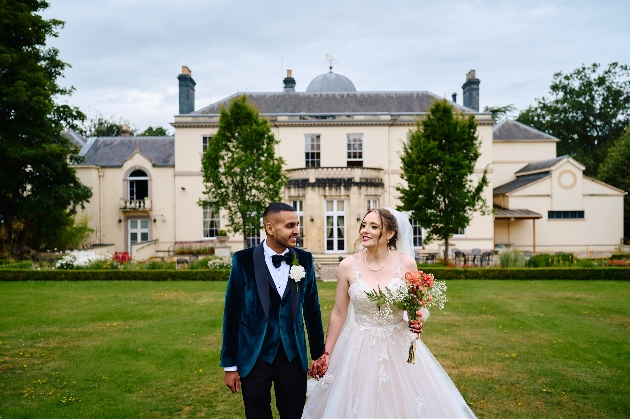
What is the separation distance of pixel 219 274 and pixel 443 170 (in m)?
10.4

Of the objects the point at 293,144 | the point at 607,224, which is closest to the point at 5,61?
the point at 293,144

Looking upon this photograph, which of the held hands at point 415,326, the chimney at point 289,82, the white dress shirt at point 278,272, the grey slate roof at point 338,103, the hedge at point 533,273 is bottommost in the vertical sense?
the hedge at point 533,273

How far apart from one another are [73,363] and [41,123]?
59.4 ft

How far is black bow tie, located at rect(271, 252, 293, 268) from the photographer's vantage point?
3873 mm

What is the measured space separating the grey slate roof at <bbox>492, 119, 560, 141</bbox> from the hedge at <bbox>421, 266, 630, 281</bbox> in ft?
56.7

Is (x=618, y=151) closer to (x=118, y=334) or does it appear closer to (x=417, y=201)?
(x=417, y=201)

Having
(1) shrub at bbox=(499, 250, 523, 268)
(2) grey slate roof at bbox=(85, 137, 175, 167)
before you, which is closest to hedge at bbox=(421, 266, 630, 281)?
(1) shrub at bbox=(499, 250, 523, 268)

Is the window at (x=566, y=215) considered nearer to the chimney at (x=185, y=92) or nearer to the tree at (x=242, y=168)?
the tree at (x=242, y=168)

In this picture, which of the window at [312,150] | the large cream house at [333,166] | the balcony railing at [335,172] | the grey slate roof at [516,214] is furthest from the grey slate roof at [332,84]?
the grey slate roof at [516,214]

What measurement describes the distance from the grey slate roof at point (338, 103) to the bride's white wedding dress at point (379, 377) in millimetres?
26141

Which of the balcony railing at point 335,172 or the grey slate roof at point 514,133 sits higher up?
the grey slate roof at point 514,133

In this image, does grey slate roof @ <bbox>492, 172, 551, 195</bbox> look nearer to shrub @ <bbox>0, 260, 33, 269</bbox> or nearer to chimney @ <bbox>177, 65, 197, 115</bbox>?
chimney @ <bbox>177, 65, 197, 115</bbox>

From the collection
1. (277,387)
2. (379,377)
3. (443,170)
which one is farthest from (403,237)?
(443,170)

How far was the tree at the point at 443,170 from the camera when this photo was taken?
66.5 feet
